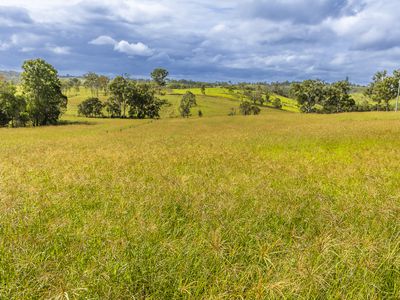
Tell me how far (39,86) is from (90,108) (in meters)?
44.4

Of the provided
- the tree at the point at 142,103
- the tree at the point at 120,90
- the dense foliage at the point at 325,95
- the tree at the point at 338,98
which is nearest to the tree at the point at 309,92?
the dense foliage at the point at 325,95

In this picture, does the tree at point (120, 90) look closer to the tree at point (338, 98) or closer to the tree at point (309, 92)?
the tree at point (309, 92)

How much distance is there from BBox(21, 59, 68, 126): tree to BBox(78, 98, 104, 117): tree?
130ft

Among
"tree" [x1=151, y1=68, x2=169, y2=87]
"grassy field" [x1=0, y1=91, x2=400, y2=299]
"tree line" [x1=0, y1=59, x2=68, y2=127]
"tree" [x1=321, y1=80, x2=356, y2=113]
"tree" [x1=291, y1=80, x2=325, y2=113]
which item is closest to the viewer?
"grassy field" [x1=0, y1=91, x2=400, y2=299]

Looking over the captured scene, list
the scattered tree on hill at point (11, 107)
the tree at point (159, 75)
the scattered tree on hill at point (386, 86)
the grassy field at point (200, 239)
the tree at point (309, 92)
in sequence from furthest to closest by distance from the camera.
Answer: the tree at point (159, 75) < the tree at point (309, 92) < the scattered tree on hill at point (386, 86) < the scattered tree on hill at point (11, 107) < the grassy field at point (200, 239)

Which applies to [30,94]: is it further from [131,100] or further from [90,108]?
[131,100]

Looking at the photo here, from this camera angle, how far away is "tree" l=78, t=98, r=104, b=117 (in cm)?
10212

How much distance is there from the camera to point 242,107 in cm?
12406

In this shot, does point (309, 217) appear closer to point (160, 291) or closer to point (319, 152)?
point (160, 291)

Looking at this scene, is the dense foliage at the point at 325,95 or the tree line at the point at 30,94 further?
the dense foliage at the point at 325,95

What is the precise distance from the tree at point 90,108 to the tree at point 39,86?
39715 mm

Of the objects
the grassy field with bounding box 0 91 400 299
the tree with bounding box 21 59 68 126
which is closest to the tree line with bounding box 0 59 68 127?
the tree with bounding box 21 59 68 126

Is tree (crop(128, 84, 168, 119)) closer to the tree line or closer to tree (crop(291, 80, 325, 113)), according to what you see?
the tree line

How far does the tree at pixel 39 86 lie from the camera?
5756 centimetres
